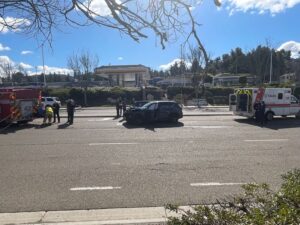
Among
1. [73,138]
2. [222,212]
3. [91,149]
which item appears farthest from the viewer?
[73,138]

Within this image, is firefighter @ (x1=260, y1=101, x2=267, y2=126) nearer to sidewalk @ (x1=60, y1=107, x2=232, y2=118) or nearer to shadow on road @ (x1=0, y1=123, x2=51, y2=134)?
sidewalk @ (x1=60, y1=107, x2=232, y2=118)

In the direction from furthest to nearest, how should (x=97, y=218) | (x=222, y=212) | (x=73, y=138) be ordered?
(x=73, y=138), (x=97, y=218), (x=222, y=212)

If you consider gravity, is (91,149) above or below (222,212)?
below

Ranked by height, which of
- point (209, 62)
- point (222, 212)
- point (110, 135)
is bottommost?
point (110, 135)

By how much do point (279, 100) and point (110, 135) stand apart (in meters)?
13.6

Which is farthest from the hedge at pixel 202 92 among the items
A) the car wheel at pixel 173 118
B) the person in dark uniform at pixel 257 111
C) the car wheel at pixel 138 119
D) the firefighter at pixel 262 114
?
the car wheel at pixel 138 119

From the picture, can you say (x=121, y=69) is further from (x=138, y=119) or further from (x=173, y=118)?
(x=138, y=119)

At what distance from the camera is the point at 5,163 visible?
12.7 metres

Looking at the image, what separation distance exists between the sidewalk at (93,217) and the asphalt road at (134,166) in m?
0.32

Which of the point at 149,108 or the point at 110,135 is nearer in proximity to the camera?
the point at 110,135

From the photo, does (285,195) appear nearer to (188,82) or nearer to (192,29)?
(192,29)

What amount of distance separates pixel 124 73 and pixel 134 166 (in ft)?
283

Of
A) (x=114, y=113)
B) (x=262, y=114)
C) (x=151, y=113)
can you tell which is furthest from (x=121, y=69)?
(x=262, y=114)

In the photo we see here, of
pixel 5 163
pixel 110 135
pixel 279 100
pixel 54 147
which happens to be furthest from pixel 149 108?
pixel 5 163
